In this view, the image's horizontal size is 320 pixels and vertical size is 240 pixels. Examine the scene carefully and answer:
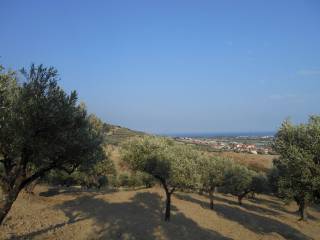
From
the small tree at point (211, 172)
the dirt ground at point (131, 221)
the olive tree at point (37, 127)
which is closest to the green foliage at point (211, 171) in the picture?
the small tree at point (211, 172)

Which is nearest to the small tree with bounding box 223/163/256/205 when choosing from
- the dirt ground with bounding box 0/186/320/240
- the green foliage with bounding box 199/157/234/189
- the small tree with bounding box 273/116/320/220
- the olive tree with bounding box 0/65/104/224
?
the dirt ground with bounding box 0/186/320/240

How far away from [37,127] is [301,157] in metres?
21.1

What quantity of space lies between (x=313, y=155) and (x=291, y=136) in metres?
3.05

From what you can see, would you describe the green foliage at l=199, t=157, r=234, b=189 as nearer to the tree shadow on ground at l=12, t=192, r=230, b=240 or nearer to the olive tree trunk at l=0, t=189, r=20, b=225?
the tree shadow on ground at l=12, t=192, r=230, b=240

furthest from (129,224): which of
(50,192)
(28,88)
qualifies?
(50,192)

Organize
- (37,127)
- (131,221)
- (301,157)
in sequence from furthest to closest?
(131,221) → (301,157) → (37,127)

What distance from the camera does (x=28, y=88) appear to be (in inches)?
710

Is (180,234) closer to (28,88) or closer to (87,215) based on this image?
(87,215)

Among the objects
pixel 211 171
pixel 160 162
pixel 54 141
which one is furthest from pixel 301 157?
pixel 211 171

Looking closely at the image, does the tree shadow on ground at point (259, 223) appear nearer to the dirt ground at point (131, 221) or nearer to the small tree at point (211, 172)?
the dirt ground at point (131, 221)

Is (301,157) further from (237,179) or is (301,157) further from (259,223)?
(237,179)

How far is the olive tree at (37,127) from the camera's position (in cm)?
1739

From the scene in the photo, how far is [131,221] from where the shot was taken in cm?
3594

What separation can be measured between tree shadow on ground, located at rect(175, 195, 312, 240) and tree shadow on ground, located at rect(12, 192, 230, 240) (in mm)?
8955
